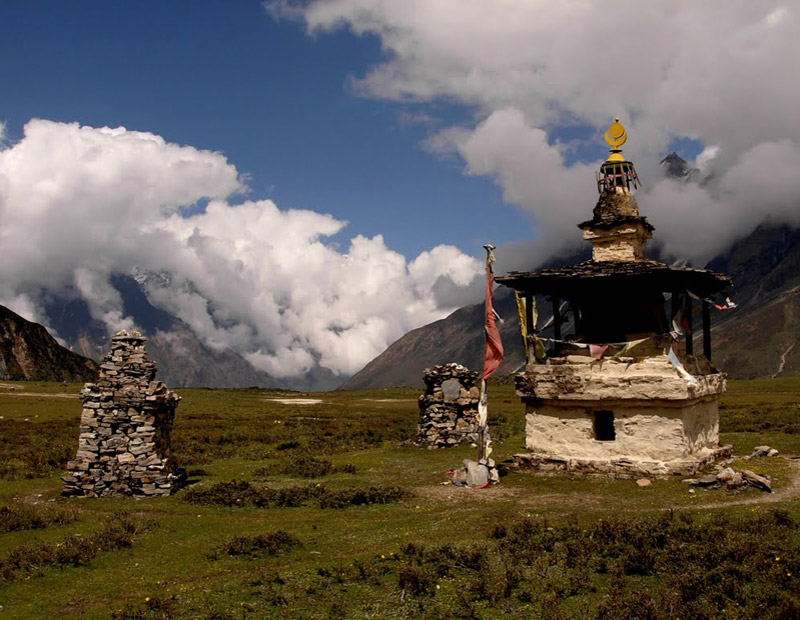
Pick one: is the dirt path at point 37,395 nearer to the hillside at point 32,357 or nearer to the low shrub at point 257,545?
the hillside at point 32,357

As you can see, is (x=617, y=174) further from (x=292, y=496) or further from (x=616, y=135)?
(x=292, y=496)

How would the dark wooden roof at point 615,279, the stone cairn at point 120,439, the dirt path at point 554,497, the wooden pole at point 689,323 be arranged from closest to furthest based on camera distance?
the dirt path at point 554,497
the stone cairn at point 120,439
the dark wooden roof at point 615,279
the wooden pole at point 689,323

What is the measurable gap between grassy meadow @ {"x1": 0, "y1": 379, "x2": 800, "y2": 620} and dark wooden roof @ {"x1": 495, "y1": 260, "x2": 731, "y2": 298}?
6.39m

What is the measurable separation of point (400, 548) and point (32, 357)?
132 m

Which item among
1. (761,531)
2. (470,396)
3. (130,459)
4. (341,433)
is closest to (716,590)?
(761,531)

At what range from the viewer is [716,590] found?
1113 centimetres

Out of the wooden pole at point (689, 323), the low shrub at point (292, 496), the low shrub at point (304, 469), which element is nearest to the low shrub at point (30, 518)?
the low shrub at point (292, 496)

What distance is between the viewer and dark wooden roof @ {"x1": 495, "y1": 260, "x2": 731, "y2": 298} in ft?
74.9

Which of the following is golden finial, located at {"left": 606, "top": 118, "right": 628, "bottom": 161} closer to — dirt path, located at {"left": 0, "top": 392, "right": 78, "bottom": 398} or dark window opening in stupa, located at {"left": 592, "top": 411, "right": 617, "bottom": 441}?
dark window opening in stupa, located at {"left": 592, "top": 411, "right": 617, "bottom": 441}

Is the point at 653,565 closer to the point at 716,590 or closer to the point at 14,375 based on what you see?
the point at 716,590

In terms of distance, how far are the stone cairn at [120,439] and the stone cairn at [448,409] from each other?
50.7ft

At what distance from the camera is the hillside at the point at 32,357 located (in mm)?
123250

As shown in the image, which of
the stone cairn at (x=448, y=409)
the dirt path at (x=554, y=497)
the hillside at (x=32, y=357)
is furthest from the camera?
the hillside at (x=32, y=357)

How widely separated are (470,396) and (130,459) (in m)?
18.8
